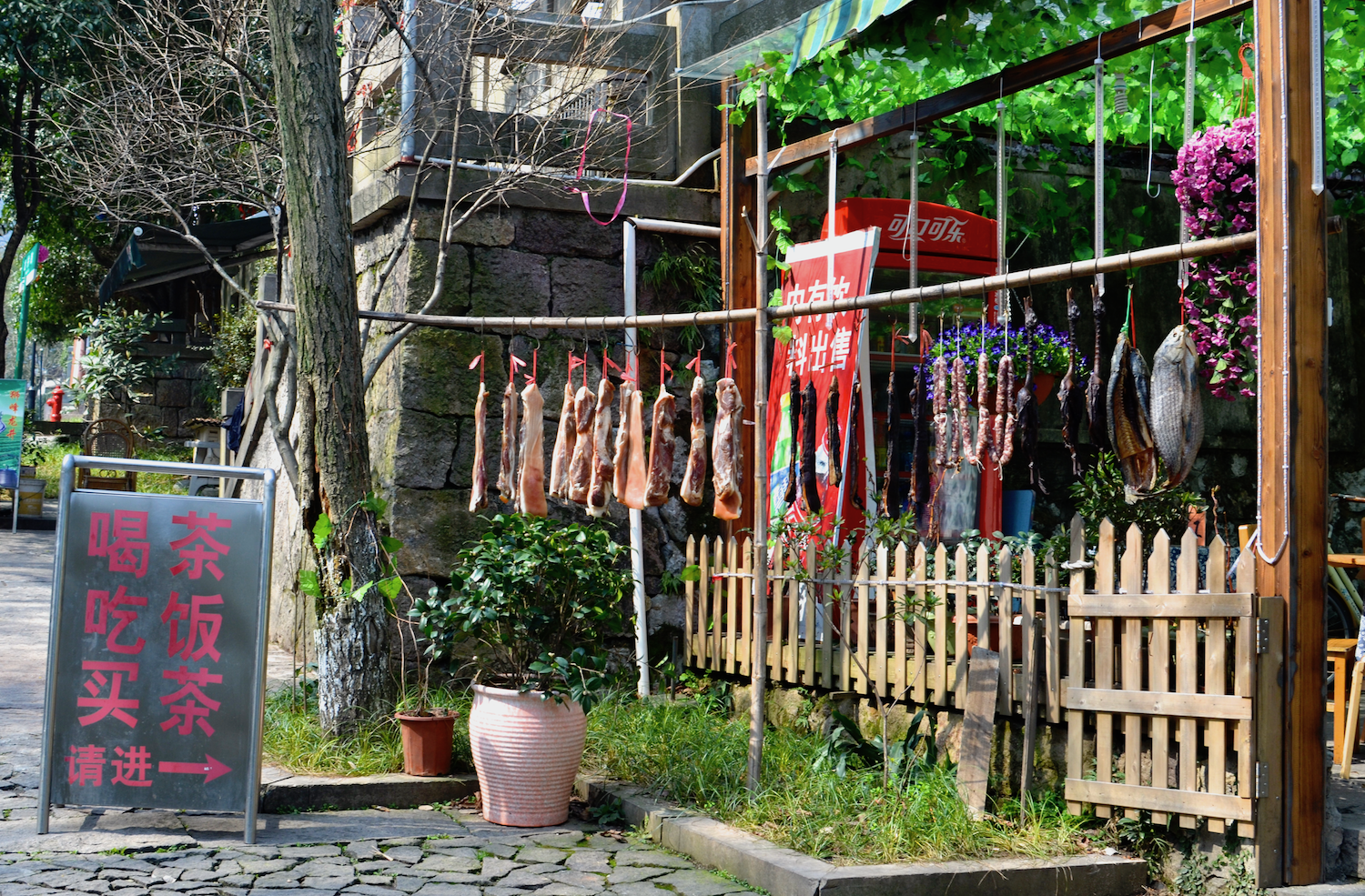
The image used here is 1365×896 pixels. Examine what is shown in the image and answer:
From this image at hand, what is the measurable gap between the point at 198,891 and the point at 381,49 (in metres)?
5.50

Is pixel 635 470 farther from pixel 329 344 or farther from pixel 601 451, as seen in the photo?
pixel 329 344

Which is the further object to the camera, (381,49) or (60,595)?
(381,49)

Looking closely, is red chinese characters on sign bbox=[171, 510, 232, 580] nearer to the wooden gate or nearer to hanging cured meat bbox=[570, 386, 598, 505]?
hanging cured meat bbox=[570, 386, 598, 505]

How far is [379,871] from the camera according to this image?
4754 millimetres

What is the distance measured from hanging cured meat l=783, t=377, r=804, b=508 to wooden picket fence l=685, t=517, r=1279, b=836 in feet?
1.01

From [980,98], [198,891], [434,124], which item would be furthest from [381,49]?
[198,891]

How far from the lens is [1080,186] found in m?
8.67

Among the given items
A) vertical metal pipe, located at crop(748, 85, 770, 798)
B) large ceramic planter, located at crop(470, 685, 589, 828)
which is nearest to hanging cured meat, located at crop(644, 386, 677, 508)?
vertical metal pipe, located at crop(748, 85, 770, 798)

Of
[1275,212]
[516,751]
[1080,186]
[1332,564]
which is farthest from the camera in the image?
[1080,186]

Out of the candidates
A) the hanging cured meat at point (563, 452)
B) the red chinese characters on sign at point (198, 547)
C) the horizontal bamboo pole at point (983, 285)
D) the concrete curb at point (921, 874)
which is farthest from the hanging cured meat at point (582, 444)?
the concrete curb at point (921, 874)

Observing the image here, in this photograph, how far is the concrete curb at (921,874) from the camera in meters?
4.34

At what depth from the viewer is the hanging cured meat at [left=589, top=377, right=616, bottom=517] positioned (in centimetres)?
598

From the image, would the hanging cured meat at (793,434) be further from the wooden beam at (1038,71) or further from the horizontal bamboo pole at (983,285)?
the wooden beam at (1038,71)

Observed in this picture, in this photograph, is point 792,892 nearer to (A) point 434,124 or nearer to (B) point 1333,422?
(A) point 434,124
